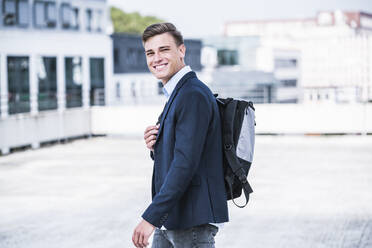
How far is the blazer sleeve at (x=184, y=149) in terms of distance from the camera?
3.18 m

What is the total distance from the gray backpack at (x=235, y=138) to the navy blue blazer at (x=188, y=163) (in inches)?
2.0

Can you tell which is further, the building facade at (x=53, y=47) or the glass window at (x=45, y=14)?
the glass window at (x=45, y=14)

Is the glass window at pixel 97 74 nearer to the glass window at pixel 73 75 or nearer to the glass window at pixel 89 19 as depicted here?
the glass window at pixel 73 75

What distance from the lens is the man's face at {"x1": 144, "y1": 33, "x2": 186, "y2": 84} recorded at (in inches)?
133

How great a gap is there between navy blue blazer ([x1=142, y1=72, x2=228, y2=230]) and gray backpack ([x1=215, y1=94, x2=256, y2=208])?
51 mm

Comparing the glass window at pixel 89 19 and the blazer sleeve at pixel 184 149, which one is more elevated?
the glass window at pixel 89 19

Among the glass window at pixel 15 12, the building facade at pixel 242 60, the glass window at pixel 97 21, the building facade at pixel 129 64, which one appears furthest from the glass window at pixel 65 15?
the building facade at pixel 242 60

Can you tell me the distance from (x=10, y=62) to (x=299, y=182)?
45721mm

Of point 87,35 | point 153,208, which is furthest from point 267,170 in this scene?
point 87,35

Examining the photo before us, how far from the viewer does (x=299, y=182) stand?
40.9 ft

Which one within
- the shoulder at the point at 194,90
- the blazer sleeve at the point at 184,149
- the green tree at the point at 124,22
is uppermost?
the green tree at the point at 124,22

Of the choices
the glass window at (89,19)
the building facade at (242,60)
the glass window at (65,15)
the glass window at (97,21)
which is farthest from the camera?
the building facade at (242,60)

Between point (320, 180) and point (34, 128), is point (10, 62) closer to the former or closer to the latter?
point (34, 128)

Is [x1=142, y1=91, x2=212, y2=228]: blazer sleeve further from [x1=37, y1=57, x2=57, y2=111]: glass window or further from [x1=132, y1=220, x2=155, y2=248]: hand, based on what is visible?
[x1=37, y1=57, x2=57, y2=111]: glass window
